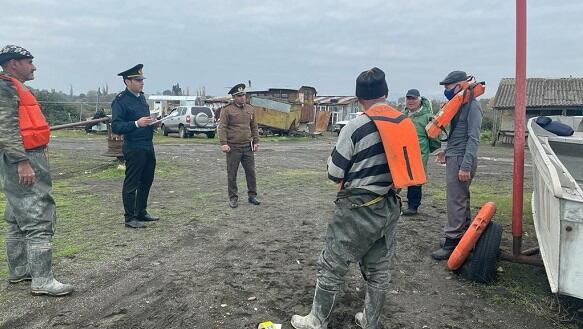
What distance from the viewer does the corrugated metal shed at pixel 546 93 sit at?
83.3 ft

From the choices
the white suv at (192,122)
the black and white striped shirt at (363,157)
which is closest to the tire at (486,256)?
the black and white striped shirt at (363,157)

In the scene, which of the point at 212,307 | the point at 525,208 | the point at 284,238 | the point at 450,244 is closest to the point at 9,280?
the point at 212,307

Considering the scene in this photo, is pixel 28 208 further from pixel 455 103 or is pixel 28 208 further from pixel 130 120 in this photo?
pixel 455 103

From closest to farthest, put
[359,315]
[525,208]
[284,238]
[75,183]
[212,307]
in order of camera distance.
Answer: [359,315] → [212,307] → [284,238] → [525,208] → [75,183]

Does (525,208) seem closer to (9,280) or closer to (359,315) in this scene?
(359,315)

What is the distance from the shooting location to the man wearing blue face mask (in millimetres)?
4809

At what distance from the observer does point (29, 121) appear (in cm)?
401

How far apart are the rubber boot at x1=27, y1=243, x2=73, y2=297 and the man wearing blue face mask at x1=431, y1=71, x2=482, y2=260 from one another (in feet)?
12.3

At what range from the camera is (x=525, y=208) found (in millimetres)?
7402

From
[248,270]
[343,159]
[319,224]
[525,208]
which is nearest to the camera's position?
[343,159]

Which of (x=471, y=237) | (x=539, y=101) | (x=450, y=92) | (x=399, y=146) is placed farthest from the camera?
(x=539, y=101)

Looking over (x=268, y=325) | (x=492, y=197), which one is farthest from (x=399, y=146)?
(x=492, y=197)

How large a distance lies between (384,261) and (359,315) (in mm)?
514

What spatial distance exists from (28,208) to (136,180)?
2.10 metres
